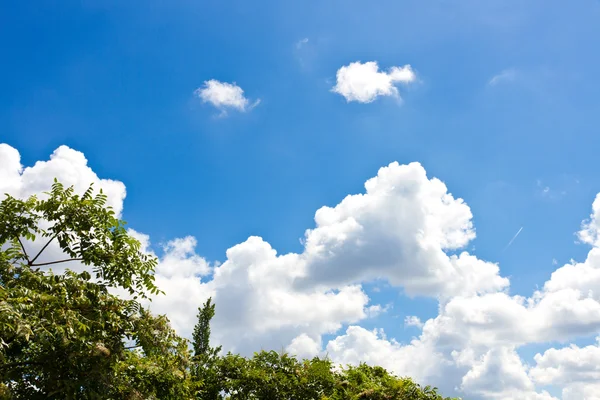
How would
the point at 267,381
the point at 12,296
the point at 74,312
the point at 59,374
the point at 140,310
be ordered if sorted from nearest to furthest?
1. the point at 12,296
2. the point at 74,312
3. the point at 59,374
4. the point at 140,310
5. the point at 267,381

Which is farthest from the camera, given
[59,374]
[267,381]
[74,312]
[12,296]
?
[267,381]

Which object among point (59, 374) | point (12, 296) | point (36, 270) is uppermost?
point (36, 270)

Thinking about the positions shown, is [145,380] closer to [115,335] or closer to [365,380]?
[115,335]

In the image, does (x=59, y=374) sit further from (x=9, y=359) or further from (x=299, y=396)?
(x=299, y=396)

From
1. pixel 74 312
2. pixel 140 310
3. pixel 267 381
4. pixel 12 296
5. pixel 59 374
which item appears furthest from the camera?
pixel 267 381

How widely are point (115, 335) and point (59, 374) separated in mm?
1304

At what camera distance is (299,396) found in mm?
17500

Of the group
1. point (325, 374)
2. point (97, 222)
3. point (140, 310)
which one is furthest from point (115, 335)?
point (325, 374)

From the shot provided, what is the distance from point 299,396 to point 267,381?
118 centimetres

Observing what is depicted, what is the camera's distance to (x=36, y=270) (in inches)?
444

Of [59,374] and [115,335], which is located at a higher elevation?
[115,335]

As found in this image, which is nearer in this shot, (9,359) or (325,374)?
(9,359)

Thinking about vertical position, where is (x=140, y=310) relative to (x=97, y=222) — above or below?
below

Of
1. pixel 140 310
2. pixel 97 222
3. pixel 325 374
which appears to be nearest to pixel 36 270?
pixel 97 222
